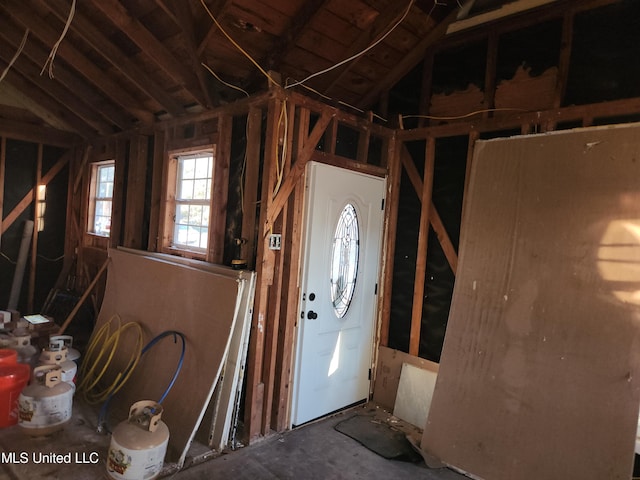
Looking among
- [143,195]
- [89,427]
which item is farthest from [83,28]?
[89,427]

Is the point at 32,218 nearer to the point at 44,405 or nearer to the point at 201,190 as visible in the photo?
the point at 201,190

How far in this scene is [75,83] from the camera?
14.5ft

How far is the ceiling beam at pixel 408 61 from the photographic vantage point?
12.1 ft

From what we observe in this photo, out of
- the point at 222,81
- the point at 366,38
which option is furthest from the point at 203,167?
the point at 366,38

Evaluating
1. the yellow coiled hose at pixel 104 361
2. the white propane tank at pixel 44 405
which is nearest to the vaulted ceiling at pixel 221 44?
the yellow coiled hose at pixel 104 361

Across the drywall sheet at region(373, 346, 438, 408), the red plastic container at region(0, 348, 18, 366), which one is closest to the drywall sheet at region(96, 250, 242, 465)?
the red plastic container at region(0, 348, 18, 366)

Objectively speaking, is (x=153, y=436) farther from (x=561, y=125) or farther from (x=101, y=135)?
(x=101, y=135)

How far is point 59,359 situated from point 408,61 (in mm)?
4049

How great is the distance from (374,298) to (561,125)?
6.93 feet

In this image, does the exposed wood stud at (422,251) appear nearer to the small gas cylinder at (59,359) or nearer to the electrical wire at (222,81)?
the electrical wire at (222,81)

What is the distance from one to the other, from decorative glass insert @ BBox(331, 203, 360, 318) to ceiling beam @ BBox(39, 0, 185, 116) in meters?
1.99

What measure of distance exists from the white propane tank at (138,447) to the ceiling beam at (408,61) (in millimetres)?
3261

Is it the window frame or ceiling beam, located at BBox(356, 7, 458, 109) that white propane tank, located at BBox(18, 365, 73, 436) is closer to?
the window frame

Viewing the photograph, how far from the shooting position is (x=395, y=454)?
309 cm
